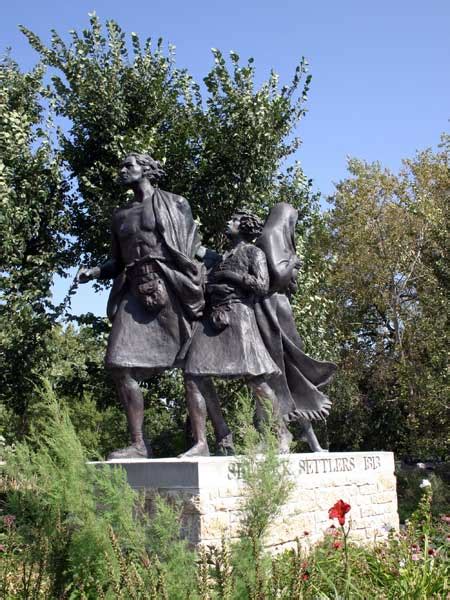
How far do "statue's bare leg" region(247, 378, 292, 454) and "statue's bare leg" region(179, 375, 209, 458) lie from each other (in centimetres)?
46

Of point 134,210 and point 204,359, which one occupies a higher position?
point 134,210

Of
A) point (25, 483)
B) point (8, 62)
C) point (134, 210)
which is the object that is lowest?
point (25, 483)

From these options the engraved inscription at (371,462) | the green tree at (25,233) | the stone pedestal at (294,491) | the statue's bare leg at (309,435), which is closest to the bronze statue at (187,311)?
the statue's bare leg at (309,435)

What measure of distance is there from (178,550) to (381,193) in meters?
23.0

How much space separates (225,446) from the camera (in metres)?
6.97

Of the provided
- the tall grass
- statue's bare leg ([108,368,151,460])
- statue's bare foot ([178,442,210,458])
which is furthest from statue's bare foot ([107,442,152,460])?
the tall grass

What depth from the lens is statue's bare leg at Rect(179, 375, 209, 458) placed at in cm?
638

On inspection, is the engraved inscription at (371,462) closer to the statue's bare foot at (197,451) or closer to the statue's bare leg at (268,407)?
the statue's bare leg at (268,407)

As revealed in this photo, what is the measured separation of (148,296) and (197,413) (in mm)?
1046

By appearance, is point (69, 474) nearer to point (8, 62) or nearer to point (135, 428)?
point (135, 428)

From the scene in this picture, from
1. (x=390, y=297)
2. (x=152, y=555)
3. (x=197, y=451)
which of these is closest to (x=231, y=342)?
(x=197, y=451)

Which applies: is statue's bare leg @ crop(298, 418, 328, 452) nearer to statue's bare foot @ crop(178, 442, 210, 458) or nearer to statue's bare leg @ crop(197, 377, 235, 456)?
statue's bare leg @ crop(197, 377, 235, 456)

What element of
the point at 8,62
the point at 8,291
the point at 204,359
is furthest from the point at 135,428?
the point at 8,62

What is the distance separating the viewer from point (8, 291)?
13508 millimetres
